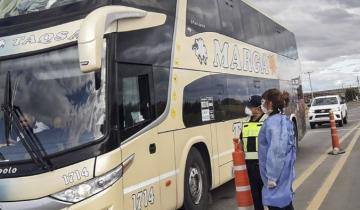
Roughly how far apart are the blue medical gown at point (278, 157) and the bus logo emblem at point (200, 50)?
11.2ft

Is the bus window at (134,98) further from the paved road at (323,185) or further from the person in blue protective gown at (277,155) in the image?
the paved road at (323,185)

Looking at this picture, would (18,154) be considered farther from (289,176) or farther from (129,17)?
(289,176)

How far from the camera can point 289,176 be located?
17.6 feet

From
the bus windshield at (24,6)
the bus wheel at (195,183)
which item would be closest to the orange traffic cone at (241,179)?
the bus wheel at (195,183)

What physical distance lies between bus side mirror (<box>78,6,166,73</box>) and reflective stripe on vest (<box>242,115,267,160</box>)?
1.81 metres

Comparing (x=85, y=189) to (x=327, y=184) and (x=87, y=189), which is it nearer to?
(x=87, y=189)

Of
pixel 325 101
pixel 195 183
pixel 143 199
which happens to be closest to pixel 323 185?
pixel 195 183

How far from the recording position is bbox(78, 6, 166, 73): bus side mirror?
16.7 ft

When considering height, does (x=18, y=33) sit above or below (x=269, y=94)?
above

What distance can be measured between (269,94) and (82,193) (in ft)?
7.10

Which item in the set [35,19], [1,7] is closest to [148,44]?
[35,19]

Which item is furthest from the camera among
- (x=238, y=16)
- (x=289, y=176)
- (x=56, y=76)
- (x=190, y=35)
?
(x=238, y=16)

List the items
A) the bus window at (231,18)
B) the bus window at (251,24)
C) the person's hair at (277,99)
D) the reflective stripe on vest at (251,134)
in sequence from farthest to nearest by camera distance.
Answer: the bus window at (251,24), the bus window at (231,18), the reflective stripe on vest at (251,134), the person's hair at (277,99)

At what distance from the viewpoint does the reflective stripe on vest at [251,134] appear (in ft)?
21.3
